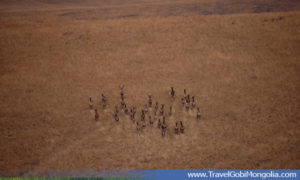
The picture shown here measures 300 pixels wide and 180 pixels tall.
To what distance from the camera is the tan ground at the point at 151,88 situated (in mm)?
6480

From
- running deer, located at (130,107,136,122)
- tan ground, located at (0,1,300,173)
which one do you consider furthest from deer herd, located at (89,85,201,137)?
tan ground, located at (0,1,300,173)

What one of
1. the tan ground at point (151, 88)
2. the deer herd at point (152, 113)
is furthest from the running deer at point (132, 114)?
the tan ground at point (151, 88)

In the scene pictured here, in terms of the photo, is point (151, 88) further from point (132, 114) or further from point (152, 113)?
point (132, 114)

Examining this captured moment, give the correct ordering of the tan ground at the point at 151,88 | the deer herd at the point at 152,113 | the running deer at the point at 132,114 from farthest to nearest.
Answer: the running deer at the point at 132,114 → the deer herd at the point at 152,113 → the tan ground at the point at 151,88

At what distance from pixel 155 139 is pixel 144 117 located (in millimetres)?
892

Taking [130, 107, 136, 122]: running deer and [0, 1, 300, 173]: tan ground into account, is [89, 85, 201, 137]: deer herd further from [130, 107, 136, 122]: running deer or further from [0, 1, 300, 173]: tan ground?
[0, 1, 300, 173]: tan ground

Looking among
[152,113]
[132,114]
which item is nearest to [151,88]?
[152,113]

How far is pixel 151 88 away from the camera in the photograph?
28.9 ft

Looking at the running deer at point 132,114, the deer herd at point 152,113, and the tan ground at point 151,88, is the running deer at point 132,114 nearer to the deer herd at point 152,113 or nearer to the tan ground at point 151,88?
the deer herd at point 152,113

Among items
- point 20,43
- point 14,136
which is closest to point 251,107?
point 14,136

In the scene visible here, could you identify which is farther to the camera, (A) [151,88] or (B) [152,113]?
(A) [151,88]

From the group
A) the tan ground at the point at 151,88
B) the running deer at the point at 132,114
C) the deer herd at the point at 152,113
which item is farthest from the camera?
the running deer at the point at 132,114

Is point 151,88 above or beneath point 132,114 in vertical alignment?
above

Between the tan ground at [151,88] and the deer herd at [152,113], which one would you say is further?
the deer herd at [152,113]
